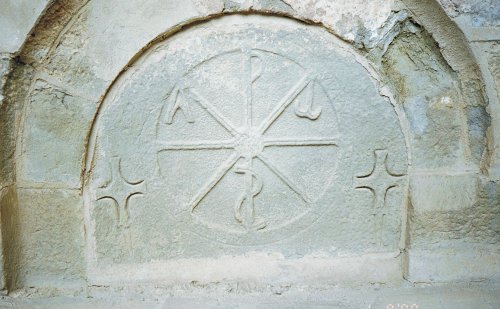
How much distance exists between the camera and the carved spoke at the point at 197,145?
1.73 m

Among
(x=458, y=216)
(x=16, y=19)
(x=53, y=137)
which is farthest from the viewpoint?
(x=458, y=216)

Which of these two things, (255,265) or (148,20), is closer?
(148,20)

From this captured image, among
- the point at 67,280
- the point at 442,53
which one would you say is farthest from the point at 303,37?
the point at 67,280

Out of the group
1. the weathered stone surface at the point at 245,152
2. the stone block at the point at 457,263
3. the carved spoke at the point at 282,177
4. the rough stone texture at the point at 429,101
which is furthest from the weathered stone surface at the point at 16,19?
the stone block at the point at 457,263

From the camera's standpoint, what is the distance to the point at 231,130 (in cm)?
173

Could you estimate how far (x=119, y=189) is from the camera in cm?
175

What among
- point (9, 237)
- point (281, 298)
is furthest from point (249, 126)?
point (9, 237)

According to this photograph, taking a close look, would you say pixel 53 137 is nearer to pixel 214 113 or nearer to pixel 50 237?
pixel 50 237

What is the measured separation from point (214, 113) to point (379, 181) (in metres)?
0.77

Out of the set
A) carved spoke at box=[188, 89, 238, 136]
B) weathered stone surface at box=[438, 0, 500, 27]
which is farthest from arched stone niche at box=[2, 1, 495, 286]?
weathered stone surface at box=[438, 0, 500, 27]

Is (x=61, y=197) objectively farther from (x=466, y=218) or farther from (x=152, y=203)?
(x=466, y=218)

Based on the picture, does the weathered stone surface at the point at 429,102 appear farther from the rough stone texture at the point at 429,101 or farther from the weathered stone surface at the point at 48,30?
the weathered stone surface at the point at 48,30

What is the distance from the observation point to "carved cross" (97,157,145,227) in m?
1.74

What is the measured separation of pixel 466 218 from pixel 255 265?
93cm
